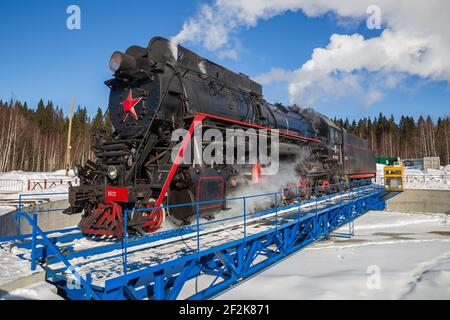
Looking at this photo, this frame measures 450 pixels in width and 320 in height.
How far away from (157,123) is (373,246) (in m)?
7.97

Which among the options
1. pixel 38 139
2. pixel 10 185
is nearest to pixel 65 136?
pixel 38 139

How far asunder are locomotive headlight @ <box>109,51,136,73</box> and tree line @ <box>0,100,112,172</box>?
30.0 metres

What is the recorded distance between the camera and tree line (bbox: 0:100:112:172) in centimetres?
4003

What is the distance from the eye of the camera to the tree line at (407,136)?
6003 centimetres

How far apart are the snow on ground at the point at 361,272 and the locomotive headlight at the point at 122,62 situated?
5.44 metres

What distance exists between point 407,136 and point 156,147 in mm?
78866

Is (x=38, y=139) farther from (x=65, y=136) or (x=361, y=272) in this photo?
(x=361, y=272)

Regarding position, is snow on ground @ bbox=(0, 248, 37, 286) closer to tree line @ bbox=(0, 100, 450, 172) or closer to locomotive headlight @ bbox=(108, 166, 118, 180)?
locomotive headlight @ bbox=(108, 166, 118, 180)

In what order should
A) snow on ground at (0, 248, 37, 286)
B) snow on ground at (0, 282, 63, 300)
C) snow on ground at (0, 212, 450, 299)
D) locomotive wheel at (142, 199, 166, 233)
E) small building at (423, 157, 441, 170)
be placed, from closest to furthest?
snow on ground at (0, 282, 63, 300)
snow on ground at (0, 212, 450, 299)
snow on ground at (0, 248, 37, 286)
locomotive wheel at (142, 199, 166, 233)
small building at (423, 157, 441, 170)

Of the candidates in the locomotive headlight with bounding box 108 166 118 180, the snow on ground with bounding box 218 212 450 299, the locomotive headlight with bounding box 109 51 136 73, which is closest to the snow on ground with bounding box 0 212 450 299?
the snow on ground with bounding box 218 212 450 299

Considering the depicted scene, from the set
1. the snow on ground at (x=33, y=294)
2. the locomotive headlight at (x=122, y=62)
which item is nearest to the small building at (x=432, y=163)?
the locomotive headlight at (x=122, y=62)

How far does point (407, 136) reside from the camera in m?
73.0

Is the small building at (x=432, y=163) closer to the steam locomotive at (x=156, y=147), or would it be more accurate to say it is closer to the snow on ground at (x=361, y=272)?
the snow on ground at (x=361, y=272)
